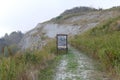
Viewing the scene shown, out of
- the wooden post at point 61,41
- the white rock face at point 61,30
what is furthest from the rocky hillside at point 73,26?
the wooden post at point 61,41

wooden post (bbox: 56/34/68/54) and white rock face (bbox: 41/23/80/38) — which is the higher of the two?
white rock face (bbox: 41/23/80/38)

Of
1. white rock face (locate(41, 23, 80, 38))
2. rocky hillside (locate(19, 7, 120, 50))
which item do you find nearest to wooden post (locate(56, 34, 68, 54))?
rocky hillside (locate(19, 7, 120, 50))

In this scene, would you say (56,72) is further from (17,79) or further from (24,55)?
(17,79)

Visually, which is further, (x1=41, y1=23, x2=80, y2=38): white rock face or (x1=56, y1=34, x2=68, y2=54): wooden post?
(x1=41, y1=23, x2=80, y2=38): white rock face

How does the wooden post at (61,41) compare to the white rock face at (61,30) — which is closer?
the wooden post at (61,41)

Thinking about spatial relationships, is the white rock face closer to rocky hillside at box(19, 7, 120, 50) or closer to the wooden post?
rocky hillside at box(19, 7, 120, 50)

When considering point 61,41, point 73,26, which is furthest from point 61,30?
point 61,41

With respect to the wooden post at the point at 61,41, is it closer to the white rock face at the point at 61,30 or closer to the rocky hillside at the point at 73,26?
the rocky hillside at the point at 73,26

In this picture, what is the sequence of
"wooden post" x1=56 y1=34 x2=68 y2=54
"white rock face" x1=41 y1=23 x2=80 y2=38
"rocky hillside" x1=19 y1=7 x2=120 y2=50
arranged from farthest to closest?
"white rock face" x1=41 y1=23 x2=80 y2=38, "rocky hillside" x1=19 y1=7 x2=120 y2=50, "wooden post" x1=56 y1=34 x2=68 y2=54

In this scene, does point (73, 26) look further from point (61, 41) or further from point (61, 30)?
point (61, 41)

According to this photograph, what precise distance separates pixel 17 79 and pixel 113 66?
13.8ft

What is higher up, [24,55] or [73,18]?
[73,18]

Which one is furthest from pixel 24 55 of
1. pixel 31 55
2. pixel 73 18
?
pixel 73 18

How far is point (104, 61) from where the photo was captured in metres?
14.6
